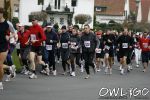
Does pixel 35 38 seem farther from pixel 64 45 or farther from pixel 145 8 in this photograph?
pixel 145 8

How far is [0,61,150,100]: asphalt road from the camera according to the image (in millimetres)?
13945

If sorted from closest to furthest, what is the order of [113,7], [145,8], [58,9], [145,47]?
[145,47], [58,9], [113,7], [145,8]

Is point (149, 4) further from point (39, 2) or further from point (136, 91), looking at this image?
point (136, 91)

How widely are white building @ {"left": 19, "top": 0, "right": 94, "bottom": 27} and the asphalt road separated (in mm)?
66304

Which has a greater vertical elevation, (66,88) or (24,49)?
(24,49)

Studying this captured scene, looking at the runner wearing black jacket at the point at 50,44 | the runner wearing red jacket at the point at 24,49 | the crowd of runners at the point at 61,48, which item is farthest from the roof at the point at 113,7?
the runner wearing red jacket at the point at 24,49

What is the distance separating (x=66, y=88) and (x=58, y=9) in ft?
239

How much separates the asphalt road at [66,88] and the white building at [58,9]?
218 ft

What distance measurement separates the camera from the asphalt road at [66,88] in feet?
45.8

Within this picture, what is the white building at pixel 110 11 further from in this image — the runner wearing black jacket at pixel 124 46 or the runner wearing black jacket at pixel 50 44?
the runner wearing black jacket at pixel 50 44

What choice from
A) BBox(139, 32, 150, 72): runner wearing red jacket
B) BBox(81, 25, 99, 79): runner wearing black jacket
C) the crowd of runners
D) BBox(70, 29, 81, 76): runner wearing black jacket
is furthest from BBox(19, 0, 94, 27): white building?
BBox(81, 25, 99, 79): runner wearing black jacket

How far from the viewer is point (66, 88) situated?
53.2 ft

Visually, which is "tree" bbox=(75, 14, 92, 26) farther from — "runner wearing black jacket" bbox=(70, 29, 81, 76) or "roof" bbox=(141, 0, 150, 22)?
"runner wearing black jacket" bbox=(70, 29, 81, 76)

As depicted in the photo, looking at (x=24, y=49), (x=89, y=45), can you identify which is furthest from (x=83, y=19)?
(x=89, y=45)
